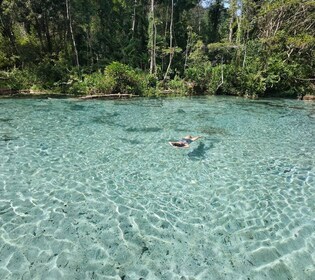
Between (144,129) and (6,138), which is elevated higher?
(6,138)

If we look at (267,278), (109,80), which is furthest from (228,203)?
(109,80)

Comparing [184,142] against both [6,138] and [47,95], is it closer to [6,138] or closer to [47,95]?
[6,138]

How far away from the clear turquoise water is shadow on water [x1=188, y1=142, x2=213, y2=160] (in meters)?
0.03

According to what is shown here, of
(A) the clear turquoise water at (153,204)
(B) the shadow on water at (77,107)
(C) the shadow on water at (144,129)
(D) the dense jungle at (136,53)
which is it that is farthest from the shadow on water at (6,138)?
(D) the dense jungle at (136,53)

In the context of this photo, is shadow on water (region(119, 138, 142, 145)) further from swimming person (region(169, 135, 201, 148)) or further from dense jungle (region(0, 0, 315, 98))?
dense jungle (region(0, 0, 315, 98))

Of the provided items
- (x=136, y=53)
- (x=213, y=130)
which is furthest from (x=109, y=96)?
(x=213, y=130)

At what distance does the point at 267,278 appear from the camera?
353 cm

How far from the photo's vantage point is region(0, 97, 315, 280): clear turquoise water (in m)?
3.74

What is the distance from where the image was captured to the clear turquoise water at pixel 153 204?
3.74 m

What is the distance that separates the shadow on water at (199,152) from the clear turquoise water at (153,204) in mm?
32

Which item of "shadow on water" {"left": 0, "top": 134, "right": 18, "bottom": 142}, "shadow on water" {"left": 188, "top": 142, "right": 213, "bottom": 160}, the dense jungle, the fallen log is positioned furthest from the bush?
"shadow on water" {"left": 188, "top": 142, "right": 213, "bottom": 160}

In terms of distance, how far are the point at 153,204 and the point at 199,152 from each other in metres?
3.50

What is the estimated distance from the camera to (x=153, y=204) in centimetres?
527

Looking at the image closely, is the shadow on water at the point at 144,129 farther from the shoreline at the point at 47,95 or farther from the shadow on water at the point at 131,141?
the shoreline at the point at 47,95
